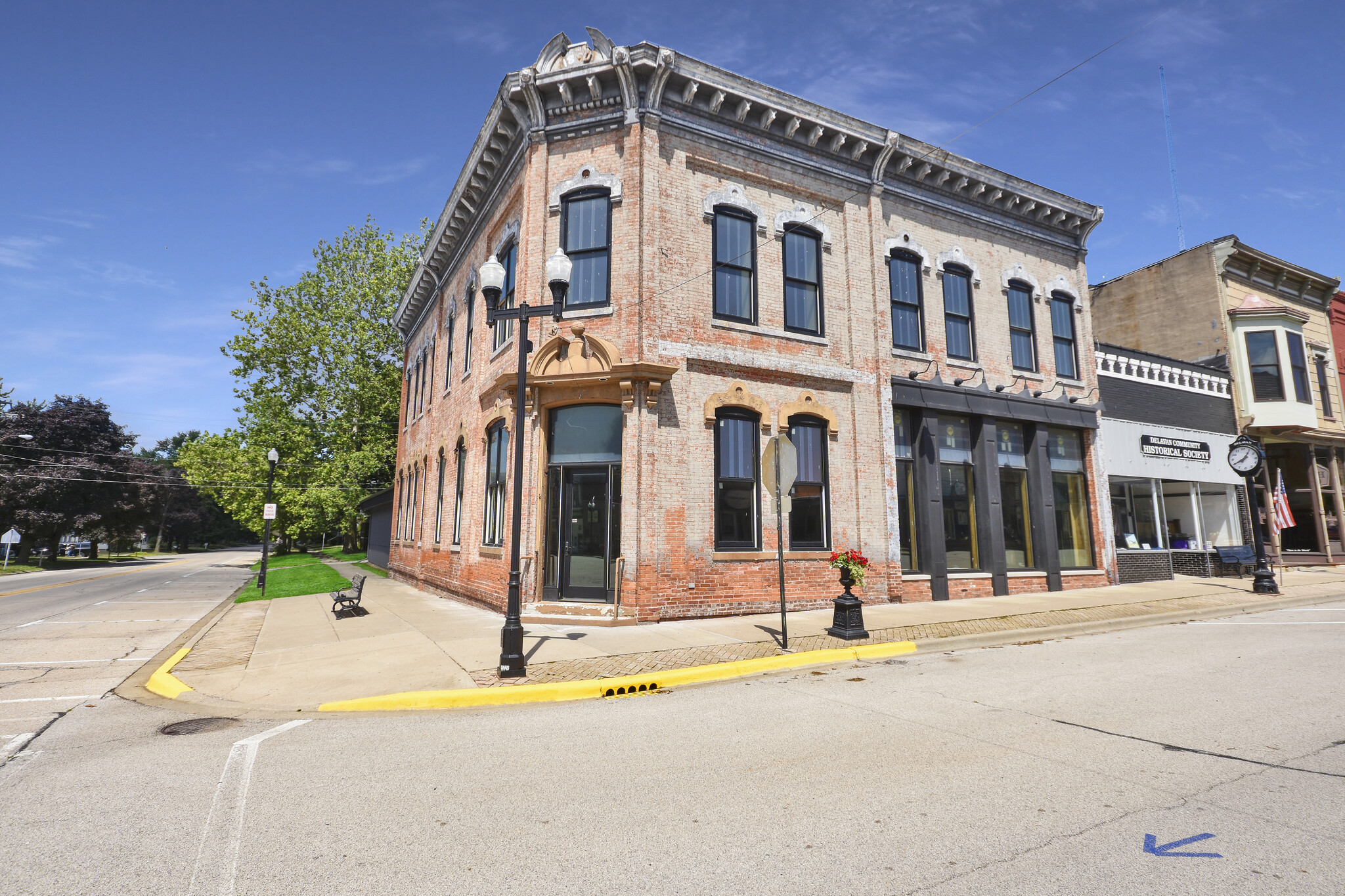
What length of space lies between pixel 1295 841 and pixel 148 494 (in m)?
60.3

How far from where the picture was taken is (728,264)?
13789mm

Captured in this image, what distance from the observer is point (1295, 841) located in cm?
340

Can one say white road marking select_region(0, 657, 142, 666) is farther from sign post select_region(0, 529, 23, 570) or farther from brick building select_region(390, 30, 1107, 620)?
sign post select_region(0, 529, 23, 570)

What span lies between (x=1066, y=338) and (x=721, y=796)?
19.0 metres

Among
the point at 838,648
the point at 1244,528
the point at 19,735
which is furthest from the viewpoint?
the point at 1244,528

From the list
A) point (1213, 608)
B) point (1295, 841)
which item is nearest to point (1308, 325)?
point (1213, 608)

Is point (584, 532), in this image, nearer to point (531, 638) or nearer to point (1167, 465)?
point (531, 638)

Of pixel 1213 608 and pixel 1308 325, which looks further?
pixel 1308 325

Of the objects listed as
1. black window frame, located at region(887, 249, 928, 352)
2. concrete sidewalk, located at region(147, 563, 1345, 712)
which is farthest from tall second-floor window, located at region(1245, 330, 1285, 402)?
black window frame, located at region(887, 249, 928, 352)

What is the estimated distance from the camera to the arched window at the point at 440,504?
19355 millimetres

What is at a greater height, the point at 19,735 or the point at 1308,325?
the point at 1308,325

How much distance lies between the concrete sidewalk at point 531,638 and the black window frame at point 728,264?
616 cm

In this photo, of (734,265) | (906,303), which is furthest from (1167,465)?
(734,265)

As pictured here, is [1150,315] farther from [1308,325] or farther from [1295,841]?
[1295,841]
